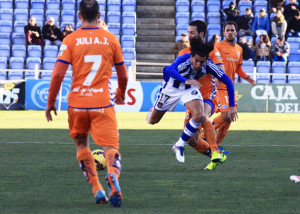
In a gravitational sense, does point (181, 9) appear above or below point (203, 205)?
above

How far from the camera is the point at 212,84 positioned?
29.2 ft

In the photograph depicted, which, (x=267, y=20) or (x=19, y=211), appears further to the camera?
(x=267, y=20)

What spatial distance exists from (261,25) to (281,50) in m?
1.48

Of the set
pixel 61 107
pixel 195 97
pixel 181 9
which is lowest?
pixel 61 107

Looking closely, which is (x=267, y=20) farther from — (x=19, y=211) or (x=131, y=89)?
(x=19, y=211)

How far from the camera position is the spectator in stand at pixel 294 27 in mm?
26156

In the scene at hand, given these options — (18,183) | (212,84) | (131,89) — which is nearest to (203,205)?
(18,183)

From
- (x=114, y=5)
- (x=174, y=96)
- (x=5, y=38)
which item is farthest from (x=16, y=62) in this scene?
(x=174, y=96)

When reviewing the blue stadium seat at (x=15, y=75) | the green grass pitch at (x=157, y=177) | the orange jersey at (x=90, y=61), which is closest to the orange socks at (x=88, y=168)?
the green grass pitch at (x=157, y=177)

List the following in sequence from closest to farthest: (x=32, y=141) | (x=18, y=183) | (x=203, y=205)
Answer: (x=203, y=205), (x=18, y=183), (x=32, y=141)

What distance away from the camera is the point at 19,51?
83.7ft

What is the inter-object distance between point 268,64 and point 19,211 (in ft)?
67.7

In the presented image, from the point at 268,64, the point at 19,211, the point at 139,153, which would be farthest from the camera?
the point at 268,64

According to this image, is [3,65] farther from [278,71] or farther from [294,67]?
[294,67]
